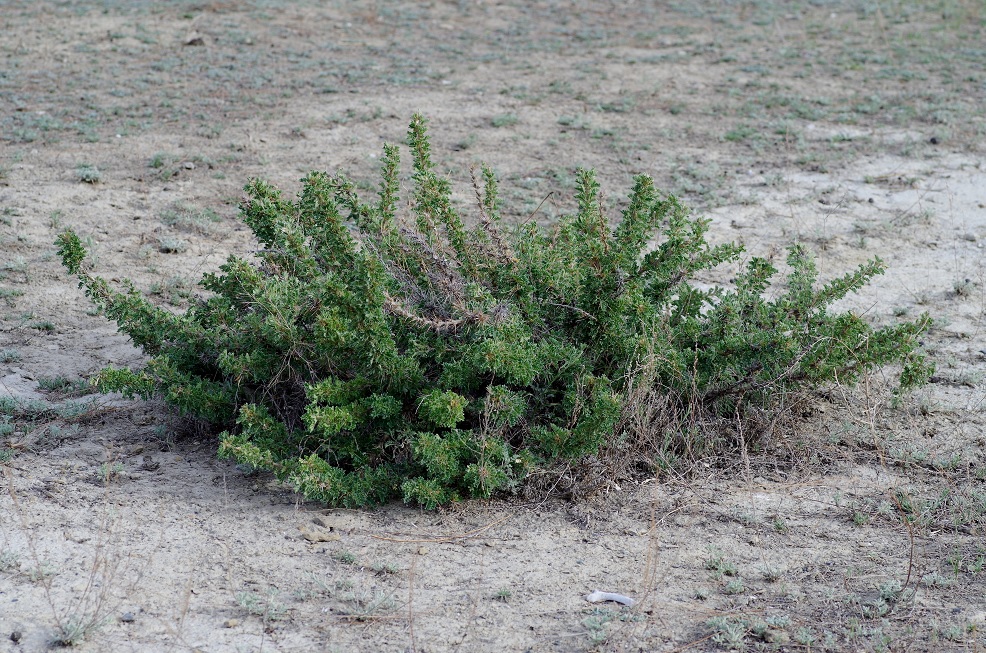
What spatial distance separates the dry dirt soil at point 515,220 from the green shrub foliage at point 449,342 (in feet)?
0.90

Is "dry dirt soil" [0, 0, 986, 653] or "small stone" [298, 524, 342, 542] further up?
"dry dirt soil" [0, 0, 986, 653]

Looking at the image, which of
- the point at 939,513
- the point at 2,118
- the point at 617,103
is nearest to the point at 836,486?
the point at 939,513

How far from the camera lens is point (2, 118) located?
920 centimetres

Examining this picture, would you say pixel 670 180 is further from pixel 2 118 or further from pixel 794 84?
pixel 2 118

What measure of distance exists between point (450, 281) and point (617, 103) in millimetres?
6417

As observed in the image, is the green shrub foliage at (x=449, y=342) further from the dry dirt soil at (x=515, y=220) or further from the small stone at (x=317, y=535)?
the dry dirt soil at (x=515, y=220)

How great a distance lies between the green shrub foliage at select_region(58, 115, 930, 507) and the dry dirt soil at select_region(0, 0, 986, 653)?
0.90 feet

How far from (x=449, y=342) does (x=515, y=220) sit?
3197 millimetres

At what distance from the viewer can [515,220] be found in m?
7.51

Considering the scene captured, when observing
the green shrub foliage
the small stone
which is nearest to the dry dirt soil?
the small stone

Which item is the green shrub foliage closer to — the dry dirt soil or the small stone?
the small stone

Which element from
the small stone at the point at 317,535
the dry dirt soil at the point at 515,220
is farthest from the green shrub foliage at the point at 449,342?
the dry dirt soil at the point at 515,220

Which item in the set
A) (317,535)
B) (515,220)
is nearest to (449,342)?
(317,535)

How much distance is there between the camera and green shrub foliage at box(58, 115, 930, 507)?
13.9 ft
